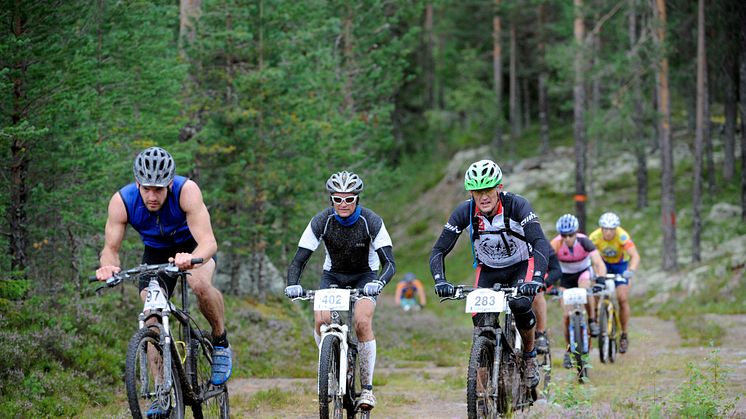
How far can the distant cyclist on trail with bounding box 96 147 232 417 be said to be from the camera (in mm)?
7504

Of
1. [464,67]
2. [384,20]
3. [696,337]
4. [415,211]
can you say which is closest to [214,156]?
[696,337]

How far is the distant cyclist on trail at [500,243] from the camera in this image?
850 cm

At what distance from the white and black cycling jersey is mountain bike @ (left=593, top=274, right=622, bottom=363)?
22.9 feet

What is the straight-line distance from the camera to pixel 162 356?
7.17m

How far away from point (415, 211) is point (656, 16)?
24450 millimetres

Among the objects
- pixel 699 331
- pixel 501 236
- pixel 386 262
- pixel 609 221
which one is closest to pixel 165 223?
pixel 386 262

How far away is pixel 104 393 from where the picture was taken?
424 inches

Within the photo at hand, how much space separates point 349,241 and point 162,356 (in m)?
2.38

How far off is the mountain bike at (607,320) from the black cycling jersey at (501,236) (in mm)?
6170

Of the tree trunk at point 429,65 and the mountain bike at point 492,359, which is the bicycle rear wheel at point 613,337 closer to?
the mountain bike at point 492,359

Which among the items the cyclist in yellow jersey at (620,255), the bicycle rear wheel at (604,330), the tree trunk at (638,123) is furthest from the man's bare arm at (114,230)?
the tree trunk at (638,123)

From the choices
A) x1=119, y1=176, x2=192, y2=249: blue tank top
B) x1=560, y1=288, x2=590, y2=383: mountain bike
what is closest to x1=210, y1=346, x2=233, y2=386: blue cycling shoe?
x1=119, y1=176, x2=192, y2=249: blue tank top

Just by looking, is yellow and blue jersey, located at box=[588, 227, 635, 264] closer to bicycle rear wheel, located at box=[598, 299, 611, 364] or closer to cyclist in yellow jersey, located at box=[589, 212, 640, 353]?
cyclist in yellow jersey, located at box=[589, 212, 640, 353]

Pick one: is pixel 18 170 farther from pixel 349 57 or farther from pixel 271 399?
pixel 349 57
